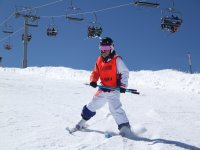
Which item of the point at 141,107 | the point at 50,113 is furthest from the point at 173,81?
the point at 50,113

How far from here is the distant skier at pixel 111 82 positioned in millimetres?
6621

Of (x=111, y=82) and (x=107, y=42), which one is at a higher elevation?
(x=107, y=42)

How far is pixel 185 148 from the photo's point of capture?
5.70 meters

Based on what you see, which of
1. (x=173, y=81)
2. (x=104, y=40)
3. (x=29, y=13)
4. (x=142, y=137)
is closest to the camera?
(x=142, y=137)

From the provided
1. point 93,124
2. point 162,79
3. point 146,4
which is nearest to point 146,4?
point 146,4

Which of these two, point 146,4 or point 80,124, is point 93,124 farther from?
point 146,4

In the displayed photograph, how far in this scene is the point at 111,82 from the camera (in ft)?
22.2

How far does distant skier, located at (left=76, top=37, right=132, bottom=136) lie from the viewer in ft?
21.7

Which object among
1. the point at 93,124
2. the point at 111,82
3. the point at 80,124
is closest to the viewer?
the point at 111,82

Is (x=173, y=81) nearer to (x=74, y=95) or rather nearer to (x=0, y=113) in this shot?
(x=74, y=95)

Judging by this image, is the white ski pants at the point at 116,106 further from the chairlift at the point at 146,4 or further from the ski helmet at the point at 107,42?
the chairlift at the point at 146,4

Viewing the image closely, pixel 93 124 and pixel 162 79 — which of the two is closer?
pixel 93 124

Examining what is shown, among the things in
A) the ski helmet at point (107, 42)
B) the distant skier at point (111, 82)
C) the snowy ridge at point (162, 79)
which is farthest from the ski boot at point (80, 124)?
the snowy ridge at point (162, 79)

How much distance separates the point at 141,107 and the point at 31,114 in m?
3.29
